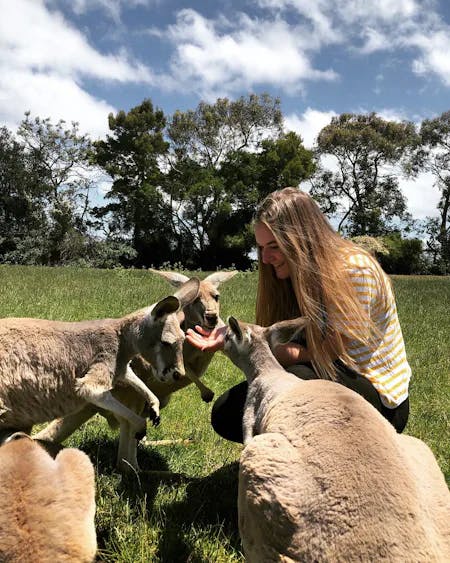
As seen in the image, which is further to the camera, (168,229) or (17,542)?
(168,229)

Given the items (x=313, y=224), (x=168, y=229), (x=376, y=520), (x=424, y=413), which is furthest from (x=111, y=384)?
(x=168, y=229)

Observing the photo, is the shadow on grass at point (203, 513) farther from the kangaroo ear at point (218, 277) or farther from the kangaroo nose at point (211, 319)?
the kangaroo ear at point (218, 277)

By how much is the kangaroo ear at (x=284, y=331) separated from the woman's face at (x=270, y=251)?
42 cm

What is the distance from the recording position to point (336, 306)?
3301mm

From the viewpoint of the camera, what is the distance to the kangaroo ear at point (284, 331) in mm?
3430

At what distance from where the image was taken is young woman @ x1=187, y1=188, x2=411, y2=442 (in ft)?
10.9

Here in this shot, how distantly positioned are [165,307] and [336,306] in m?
1.08

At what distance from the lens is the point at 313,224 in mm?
3604

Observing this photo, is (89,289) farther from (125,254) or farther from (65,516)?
(125,254)

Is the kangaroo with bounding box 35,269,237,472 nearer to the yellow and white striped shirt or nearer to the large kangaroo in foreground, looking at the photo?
the yellow and white striped shirt

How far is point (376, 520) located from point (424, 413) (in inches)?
152

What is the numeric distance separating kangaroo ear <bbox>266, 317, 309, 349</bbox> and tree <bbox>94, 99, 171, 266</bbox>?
27919mm

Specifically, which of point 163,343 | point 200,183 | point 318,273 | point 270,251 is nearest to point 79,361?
point 163,343

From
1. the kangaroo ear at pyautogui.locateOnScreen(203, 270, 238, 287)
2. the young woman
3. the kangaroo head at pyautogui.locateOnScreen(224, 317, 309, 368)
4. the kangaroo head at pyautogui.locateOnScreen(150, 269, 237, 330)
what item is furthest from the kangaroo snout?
the kangaroo head at pyautogui.locateOnScreen(224, 317, 309, 368)
